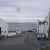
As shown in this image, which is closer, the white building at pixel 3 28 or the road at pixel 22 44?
the road at pixel 22 44

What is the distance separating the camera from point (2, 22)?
35.5 m

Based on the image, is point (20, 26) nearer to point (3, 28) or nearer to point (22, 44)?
point (3, 28)

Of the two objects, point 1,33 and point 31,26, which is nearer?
point 1,33

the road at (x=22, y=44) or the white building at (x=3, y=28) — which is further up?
the white building at (x=3, y=28)

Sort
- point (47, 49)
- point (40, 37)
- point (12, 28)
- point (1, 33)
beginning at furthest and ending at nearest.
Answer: point (12, 28) → point (1, 33) → point (40, 37) → point (47, 49)

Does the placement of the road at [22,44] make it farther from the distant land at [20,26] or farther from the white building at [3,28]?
the distant land at [20,26]

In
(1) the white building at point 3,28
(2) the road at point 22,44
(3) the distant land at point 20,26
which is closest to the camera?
(2) the road at point 22,44

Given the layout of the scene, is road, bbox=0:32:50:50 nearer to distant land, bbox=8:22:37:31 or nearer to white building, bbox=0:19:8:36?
white building, bbox=0:19:8:36

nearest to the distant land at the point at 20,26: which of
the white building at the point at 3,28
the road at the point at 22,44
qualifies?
the white building at the point at 3,28

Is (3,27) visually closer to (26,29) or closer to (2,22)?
(2,22)

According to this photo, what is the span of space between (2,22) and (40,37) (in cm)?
1132

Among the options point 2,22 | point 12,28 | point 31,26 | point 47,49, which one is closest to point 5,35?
point 2,22

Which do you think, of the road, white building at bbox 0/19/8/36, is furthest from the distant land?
the road

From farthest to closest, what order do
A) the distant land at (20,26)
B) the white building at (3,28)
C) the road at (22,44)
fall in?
the distant land at (20,26)
the white building at (3,28)
the road at (22,44)
